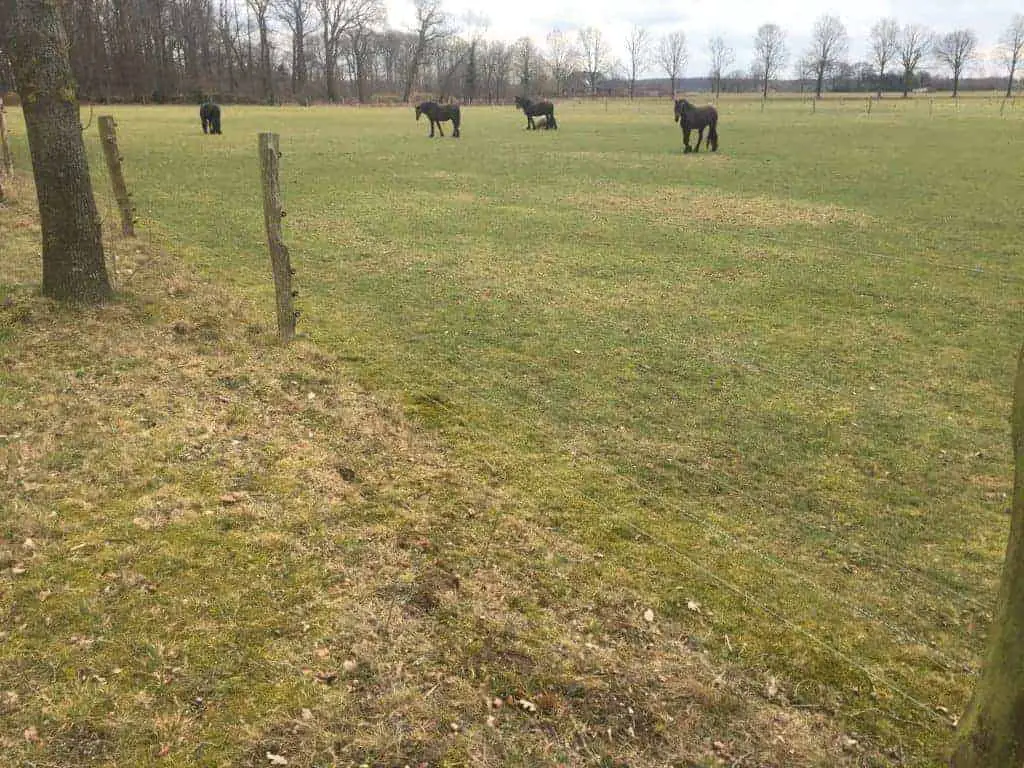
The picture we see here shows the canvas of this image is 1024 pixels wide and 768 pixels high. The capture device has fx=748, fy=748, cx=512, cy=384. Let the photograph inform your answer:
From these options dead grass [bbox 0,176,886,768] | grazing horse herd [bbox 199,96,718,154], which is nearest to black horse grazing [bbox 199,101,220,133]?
grazing horse herd [bbox 199,96,718,154]

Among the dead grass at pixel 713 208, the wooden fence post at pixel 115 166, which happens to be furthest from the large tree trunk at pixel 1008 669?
the dead grass at pixel 713 208

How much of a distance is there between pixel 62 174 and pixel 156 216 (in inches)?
261

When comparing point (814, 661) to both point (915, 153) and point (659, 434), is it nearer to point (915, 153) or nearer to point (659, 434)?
point (659, 434)

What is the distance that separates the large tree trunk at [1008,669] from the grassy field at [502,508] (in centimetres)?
92

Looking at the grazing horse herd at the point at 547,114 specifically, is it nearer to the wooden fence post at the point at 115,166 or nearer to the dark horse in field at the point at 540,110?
the dark horse in field at the point at 540,110

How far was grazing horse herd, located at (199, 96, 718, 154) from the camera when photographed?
24.5m

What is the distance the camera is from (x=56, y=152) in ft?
22.1

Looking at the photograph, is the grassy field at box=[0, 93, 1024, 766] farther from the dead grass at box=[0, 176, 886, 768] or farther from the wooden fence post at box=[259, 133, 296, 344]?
the wooden fence post at box=[259, 133, 296, 344]

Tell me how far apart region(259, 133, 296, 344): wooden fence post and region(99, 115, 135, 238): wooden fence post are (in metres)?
4.45

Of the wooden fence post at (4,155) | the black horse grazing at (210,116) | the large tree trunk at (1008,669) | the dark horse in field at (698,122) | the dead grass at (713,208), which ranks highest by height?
the black horse grazing at (210,116)

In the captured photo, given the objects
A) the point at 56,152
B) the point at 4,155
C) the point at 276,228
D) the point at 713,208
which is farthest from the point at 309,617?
the point at 4,155

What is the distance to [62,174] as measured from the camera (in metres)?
6.80

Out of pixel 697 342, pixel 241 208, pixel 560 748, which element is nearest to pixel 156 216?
pixel 241 208

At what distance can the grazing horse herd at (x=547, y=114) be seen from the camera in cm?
2452
